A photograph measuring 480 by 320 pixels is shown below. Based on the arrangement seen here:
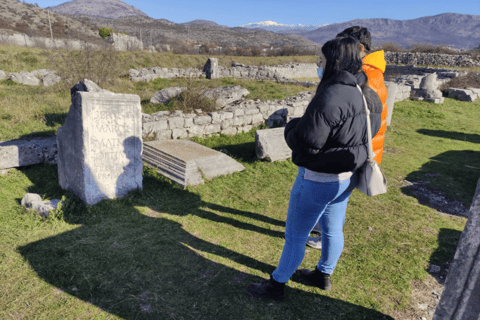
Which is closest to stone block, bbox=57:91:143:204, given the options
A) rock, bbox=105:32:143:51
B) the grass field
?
the grass field

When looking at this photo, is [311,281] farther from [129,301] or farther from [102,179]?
[102,179]

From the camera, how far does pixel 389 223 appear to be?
161 inches

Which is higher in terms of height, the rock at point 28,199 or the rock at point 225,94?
the rock at point 225,94

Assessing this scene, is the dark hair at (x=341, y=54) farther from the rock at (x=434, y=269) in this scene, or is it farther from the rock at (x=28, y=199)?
the rock at (x=28, y=199)

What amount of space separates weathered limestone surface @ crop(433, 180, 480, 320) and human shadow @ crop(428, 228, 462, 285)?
6.16 ft

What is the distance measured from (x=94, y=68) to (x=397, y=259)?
11.8 meters

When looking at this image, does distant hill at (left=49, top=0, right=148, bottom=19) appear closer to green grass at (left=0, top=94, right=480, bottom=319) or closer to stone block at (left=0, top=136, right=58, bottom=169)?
stone block at (left=0, top=136, right=58, bottom=169)

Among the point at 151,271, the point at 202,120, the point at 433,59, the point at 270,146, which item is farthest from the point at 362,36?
the point at 433,59

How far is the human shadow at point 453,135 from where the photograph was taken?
27.7 ft

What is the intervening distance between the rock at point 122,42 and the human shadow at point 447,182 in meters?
19.2

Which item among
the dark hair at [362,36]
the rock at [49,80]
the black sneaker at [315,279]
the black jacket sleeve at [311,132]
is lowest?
the black sneaker at [315,279]

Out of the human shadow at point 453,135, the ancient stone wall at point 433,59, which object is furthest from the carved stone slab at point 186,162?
the ancient stone wall at point 433,59

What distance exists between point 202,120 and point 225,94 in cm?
313

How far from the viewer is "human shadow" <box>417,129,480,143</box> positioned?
27.7 feet
